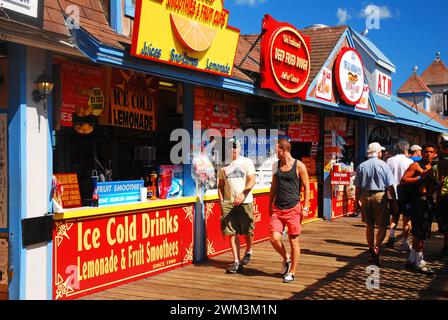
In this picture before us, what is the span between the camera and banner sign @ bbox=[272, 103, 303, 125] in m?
10.9

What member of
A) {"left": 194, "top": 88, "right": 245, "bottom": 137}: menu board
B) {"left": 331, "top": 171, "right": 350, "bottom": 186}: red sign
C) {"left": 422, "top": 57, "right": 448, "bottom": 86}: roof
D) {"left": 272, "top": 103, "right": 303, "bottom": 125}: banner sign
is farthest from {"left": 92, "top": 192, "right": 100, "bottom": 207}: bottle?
{"left": 422, "top": 57, "right": 448, "bottom": 86}: roof

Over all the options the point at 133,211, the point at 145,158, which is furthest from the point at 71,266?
the point at 145,158

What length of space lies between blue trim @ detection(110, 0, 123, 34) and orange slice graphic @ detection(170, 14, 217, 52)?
83 centimetres

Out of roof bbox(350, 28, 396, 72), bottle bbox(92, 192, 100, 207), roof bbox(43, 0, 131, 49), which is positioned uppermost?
roof bbox(350, 28, 396, 72)

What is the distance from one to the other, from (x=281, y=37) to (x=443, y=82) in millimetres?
38794

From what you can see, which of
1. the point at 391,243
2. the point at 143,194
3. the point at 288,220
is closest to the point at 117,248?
the point at 143,194

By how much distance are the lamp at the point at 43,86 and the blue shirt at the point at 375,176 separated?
184 inches

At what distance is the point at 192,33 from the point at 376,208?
370 cm

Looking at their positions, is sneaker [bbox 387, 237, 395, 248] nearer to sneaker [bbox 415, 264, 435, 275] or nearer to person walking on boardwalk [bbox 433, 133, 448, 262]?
person walking on boardwalk [bbox 433, 133, 448, 262]

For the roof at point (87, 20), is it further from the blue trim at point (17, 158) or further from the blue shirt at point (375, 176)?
the blue shirt at point (375, 176)

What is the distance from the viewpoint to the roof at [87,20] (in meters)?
5.47

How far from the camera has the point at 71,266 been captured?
5.86m
